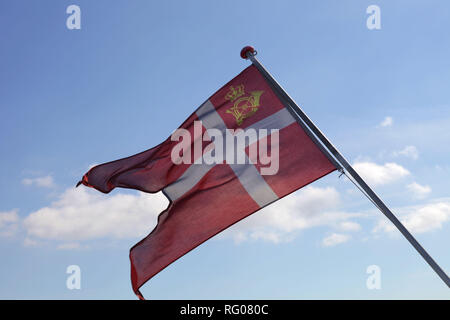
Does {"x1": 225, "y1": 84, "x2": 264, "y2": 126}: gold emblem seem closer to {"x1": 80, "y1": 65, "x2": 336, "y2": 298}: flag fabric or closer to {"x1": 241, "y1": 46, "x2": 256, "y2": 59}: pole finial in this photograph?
{"x1": 80, "y1": 65, "x2": 336, "y2": 298}: flag fabric

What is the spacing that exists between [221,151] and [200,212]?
4.36 ft

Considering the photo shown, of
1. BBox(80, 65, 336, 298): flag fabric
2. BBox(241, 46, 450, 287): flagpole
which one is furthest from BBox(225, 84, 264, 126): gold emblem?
BBox(241, 46, 450, 287): flagpole

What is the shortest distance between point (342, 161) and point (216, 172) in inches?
109

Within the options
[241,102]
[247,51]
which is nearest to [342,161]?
[241,102]

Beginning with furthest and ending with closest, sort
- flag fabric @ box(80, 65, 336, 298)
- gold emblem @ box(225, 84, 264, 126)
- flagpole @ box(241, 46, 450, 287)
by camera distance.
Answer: gold emblem @ box(225, 84, 264, 126), flag fabric @ box(80, 65, 336, 298), flagpole @ box(241, 46, 450, 287)

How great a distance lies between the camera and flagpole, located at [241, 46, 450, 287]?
329 inches

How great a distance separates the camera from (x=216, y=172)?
11.1 m

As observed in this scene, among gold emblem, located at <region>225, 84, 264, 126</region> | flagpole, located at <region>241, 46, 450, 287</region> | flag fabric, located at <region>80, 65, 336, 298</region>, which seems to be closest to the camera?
flagpole, located at <region>241, 46, 450, 287</region>

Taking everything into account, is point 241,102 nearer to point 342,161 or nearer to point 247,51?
point 247,51

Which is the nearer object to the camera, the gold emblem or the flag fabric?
the flag fabric
